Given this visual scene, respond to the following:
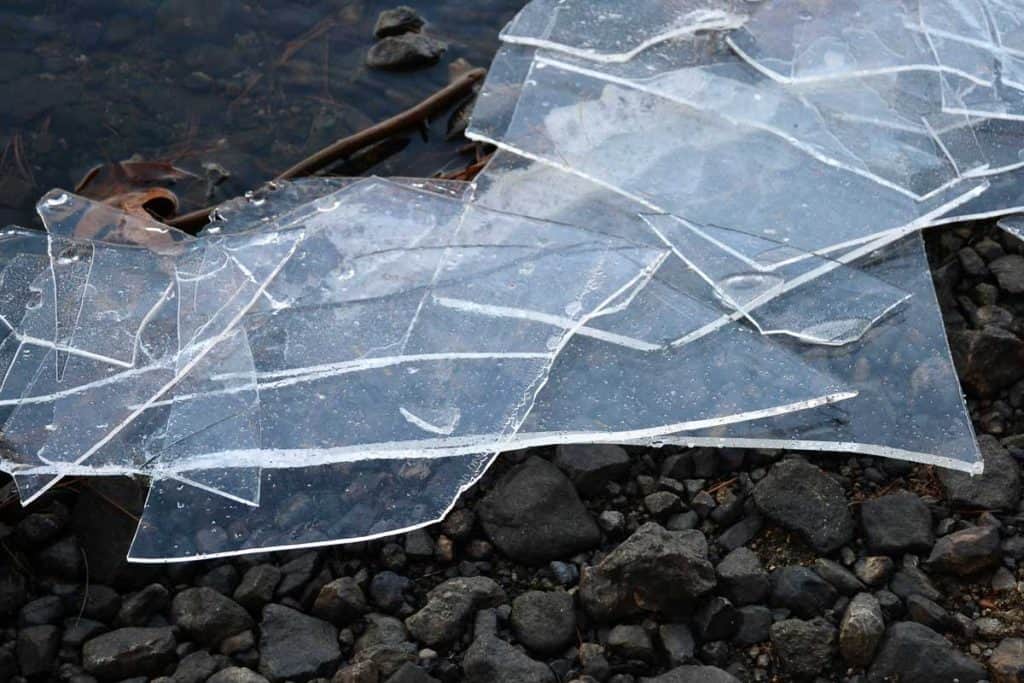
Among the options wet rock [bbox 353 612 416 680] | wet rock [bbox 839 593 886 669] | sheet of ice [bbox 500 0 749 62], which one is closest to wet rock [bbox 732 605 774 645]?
wet rock [bbox 839 593 886 669]

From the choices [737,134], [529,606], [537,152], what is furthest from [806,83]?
[529,606]

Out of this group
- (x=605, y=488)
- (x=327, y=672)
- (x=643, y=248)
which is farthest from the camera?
(x=643, y=248)

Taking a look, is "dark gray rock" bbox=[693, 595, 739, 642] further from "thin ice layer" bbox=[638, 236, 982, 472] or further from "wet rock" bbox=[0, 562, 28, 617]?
"wet rock" bbox=[0, 562, 28, 617]

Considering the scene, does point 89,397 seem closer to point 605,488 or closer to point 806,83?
point 605,488

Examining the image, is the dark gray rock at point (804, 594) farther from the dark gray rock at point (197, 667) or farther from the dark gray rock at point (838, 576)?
the dark gray rock at point (197, 667)

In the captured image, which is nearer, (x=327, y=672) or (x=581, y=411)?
(x=327, y=672)

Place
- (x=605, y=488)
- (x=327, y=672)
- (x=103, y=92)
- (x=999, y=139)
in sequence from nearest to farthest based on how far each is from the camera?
(x=327, y=672), (x=605, y=488), (x=999, y=139), (x=103, y=92)

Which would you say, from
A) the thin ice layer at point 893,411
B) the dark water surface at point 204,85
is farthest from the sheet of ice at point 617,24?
the thin ice layer at point 893,411
